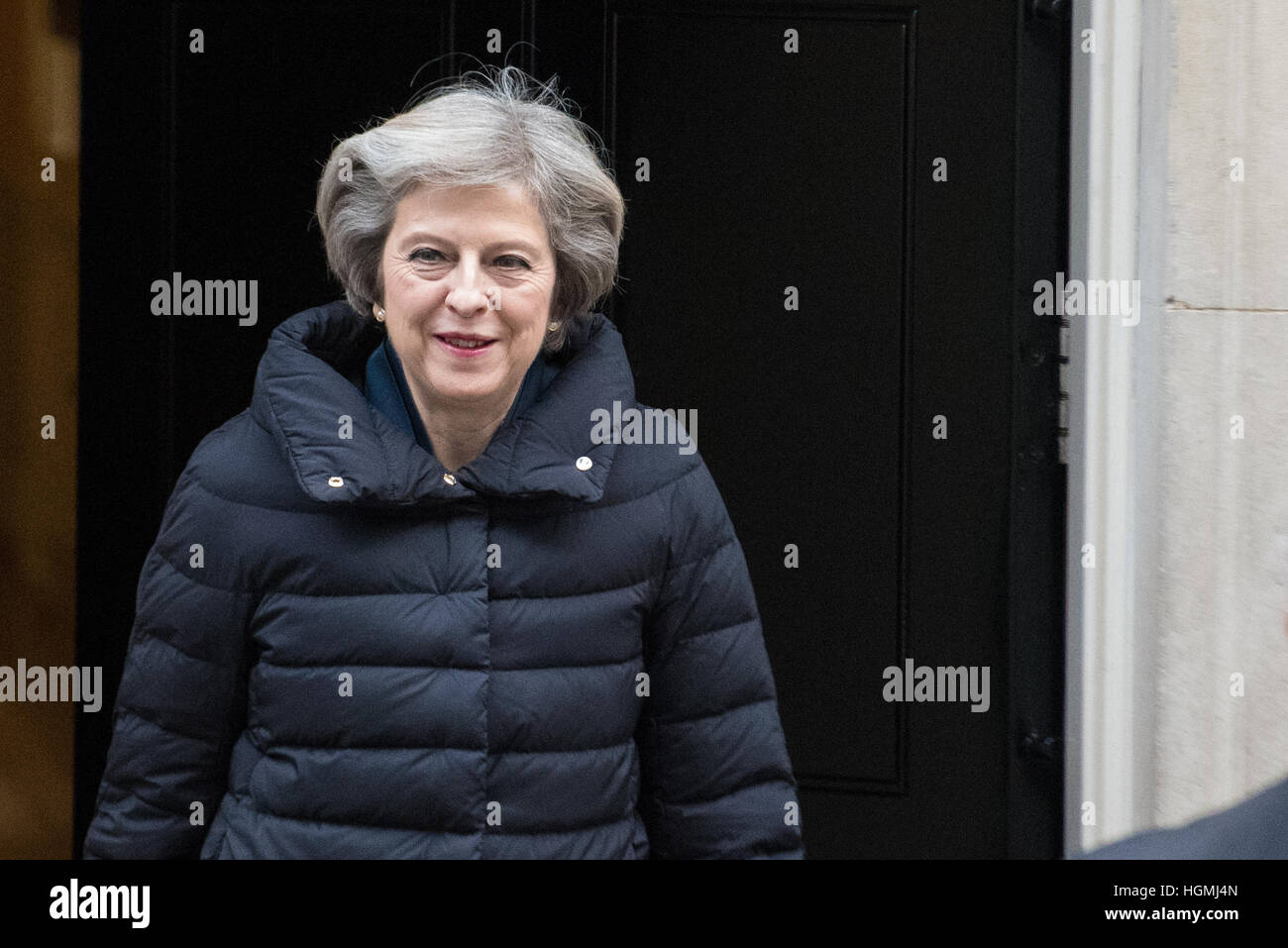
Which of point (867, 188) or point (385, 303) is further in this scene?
point (867, 188)

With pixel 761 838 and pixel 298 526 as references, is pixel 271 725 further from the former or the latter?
pixel 761 838

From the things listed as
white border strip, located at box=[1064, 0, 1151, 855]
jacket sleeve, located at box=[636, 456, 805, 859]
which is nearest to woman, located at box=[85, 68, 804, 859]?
jacket sleeve, located at box=[636, 456, 805, 859]

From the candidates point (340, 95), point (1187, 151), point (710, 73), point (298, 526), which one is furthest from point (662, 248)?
point (298, 526)

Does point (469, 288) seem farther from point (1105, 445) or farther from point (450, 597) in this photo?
point (1105, 445)

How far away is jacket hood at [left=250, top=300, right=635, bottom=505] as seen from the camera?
1.73 m

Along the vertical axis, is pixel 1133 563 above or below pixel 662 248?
below

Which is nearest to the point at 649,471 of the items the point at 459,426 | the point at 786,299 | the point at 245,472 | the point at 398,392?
the point at 459,426

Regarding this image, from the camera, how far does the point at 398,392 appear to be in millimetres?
1925

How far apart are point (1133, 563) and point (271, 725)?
64.6 inches

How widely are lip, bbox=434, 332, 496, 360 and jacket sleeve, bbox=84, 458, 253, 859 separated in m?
0.35

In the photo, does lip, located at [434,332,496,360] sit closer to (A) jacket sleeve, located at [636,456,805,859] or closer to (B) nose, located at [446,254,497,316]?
(B) nose, located at [446,254,497,316]

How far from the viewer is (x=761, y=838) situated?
1836 mm
